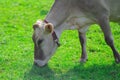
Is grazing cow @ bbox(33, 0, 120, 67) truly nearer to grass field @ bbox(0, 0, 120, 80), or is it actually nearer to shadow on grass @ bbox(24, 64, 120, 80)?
shadow on grass @ bbox(24, 64, 120, 80)

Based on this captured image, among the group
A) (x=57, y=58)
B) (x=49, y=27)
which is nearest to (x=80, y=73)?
(x=57, y=58)

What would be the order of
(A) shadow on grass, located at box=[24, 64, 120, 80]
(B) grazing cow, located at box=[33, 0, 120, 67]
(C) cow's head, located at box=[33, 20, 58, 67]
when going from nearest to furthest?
(A) shadow on grass, located at box=[24, 64, 120, 80], (C) cow's head, located at box=[33, 20, 58, 67], (B) grazing cow, located at box=[33, 0, 120, 67]

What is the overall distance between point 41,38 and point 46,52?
1.13 feet

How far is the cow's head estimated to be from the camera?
7629 millimetres

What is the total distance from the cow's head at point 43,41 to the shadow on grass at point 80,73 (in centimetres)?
23

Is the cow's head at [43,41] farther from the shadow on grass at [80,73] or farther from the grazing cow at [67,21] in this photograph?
the shadow on grass at [80,73]

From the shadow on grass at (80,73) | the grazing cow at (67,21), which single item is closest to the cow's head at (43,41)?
the grazing cow at (67,21)

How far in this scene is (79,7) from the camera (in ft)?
26.3

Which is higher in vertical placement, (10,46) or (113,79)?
(113,79)

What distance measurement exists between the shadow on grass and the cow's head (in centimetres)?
23

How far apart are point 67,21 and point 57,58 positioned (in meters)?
0.98

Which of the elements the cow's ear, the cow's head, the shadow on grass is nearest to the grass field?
the shadow on grass

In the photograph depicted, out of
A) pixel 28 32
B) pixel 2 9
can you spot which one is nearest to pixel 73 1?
pixel 28 32

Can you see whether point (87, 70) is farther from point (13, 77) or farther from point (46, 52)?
point (13, 77)
